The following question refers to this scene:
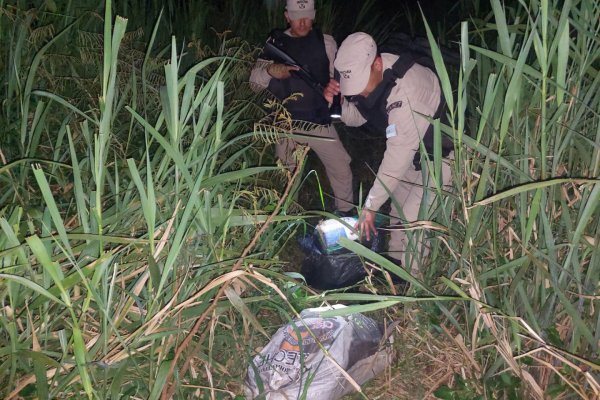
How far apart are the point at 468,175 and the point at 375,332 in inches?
31.2

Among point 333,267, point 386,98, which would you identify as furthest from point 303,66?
point 333,267

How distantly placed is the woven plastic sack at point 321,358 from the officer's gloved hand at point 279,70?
157 centimetres

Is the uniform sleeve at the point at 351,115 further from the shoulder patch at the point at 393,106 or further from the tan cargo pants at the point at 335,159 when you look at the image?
the shoulder patch at the point at 393,106

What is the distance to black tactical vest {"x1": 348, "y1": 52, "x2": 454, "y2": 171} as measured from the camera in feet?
9.59

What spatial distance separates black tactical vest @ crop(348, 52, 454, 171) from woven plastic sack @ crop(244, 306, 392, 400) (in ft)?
3.02

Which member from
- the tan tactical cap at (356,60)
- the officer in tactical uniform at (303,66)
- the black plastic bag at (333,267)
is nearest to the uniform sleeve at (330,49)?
the officer in tactical uniform at (303,66)

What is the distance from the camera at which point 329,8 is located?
503cm

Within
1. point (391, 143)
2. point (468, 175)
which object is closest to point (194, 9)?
point (391, 143)

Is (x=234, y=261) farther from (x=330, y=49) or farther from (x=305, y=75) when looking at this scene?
(x=330, y=49)

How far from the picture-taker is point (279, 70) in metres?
3.60

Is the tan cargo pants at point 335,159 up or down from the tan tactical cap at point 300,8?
down

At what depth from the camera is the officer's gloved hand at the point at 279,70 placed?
360 cm

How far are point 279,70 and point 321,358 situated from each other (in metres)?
1.77

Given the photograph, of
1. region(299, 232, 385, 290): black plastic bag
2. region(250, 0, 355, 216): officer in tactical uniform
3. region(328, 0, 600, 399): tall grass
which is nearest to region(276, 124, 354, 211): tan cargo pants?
region(250, 0, 355, 216): officer in tactical uniform
